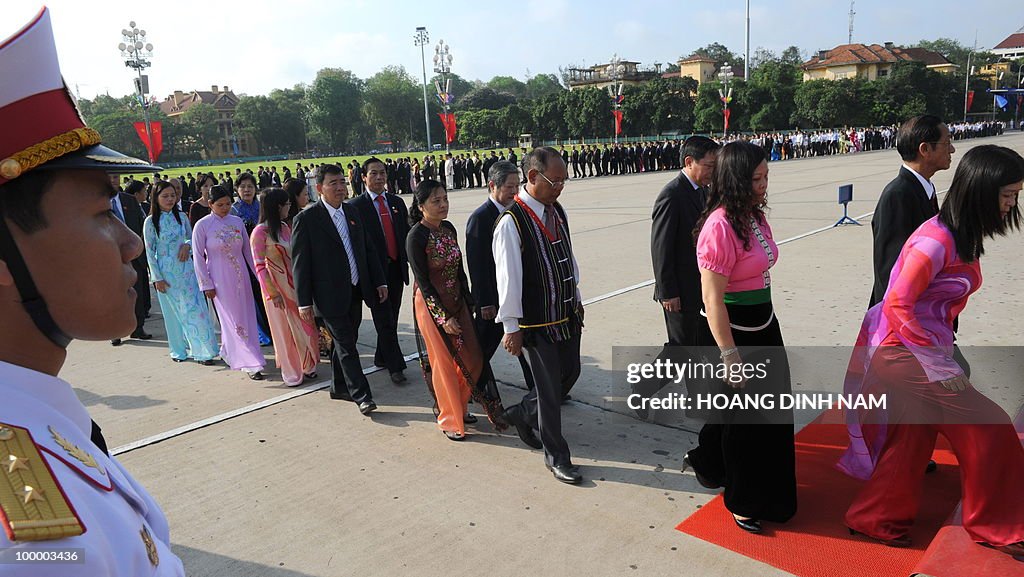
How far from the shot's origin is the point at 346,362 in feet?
15.7

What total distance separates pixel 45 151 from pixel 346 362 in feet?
12.9

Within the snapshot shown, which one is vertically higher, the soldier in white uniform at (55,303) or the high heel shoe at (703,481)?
the soldier in white uniform at (55,303)

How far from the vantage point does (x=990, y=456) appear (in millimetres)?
2654

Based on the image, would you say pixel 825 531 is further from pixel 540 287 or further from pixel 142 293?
pixel 142 293

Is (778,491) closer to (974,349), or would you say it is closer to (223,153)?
(974,349)

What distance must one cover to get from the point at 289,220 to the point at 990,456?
216 inches

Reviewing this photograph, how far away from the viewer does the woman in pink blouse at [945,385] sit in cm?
266

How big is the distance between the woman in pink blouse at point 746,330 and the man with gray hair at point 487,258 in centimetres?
170

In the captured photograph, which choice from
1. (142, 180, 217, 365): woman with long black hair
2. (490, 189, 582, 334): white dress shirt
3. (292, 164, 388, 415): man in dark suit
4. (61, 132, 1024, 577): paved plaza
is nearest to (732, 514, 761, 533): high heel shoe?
(61, 132, 1024, 577): paved plaza

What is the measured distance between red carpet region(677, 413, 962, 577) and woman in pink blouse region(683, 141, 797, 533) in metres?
0.11

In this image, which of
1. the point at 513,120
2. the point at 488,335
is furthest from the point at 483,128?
the point at 488,335

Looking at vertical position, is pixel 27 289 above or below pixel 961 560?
above

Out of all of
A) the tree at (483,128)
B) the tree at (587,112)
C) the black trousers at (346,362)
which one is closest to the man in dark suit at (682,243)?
the black trousers at (346,362)

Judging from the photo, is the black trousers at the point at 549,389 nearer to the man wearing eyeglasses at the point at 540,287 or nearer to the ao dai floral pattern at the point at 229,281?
the man wearing eyeglasses at the point at 540,287
